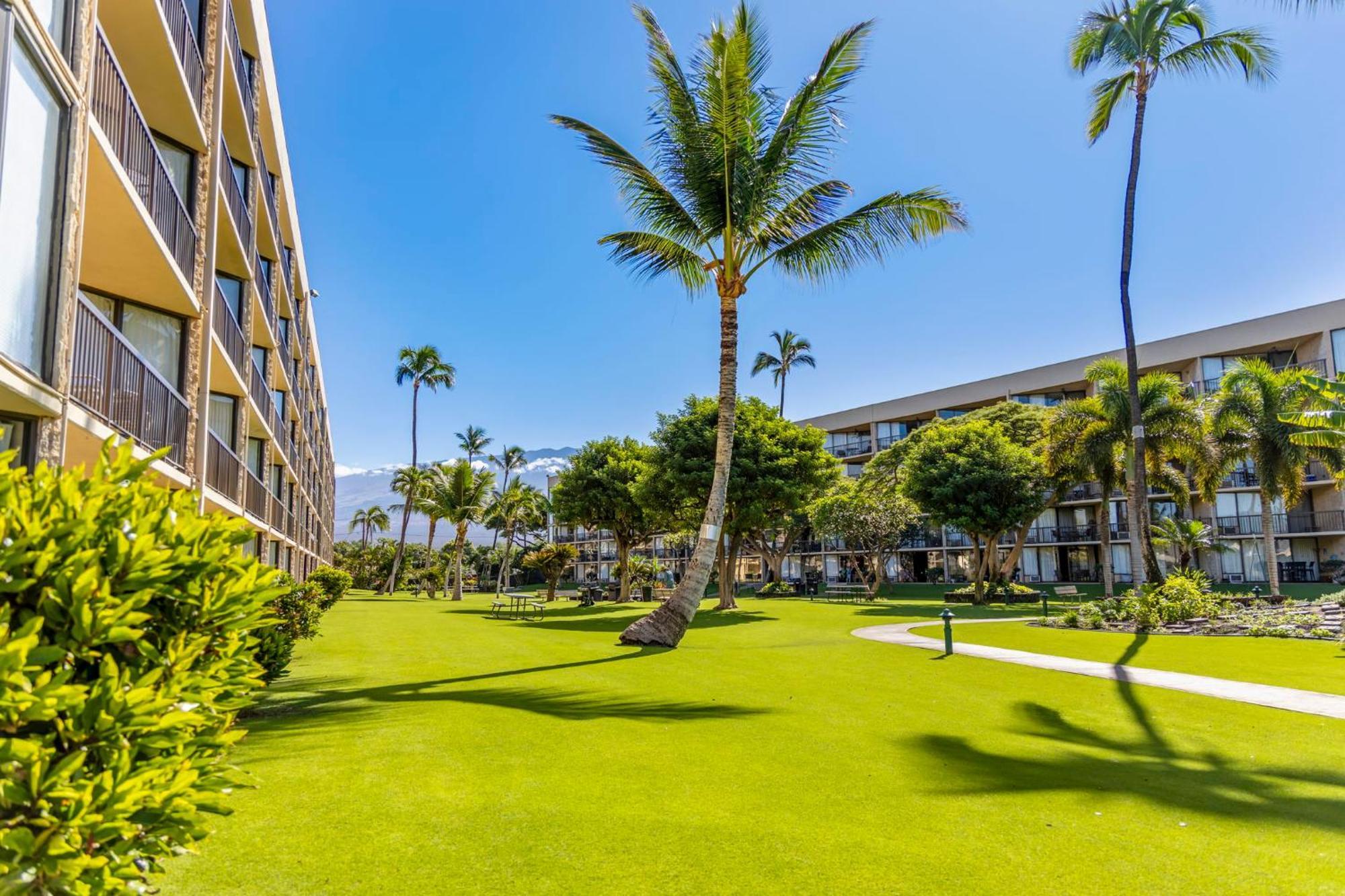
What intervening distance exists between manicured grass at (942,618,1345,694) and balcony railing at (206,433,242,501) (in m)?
16.0

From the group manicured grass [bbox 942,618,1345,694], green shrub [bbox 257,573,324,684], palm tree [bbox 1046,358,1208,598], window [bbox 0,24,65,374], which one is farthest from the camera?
palm tree [bbox 1046,358,1208,598]

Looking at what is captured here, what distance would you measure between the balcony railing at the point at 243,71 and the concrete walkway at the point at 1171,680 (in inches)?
712

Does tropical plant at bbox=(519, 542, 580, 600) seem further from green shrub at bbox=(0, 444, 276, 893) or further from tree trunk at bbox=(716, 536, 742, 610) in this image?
green shrub at bbox=(0, 444, 276, 893)

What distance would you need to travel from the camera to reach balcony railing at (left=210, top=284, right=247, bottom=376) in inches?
563

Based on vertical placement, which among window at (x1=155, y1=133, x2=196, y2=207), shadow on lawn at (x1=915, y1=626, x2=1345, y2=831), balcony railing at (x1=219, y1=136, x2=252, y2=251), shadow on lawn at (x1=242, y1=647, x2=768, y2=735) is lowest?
shadow on lawn at (x1=915, y1=626, x2=1345, y2=831)

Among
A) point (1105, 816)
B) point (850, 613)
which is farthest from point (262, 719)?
point (850, 613)

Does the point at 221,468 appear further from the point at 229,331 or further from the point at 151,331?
the point at 151,331

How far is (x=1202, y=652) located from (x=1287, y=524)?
3230 centimetres

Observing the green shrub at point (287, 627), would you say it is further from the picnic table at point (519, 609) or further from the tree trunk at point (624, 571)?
the tree trunk at point (624, 571)

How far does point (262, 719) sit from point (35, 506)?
6.80 meters

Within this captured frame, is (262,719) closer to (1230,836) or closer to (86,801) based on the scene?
(86,801)

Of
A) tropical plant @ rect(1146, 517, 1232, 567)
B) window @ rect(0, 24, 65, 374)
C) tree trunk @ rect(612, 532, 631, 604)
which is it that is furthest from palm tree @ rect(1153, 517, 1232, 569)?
window @ rect(0, 24, 65, 374)

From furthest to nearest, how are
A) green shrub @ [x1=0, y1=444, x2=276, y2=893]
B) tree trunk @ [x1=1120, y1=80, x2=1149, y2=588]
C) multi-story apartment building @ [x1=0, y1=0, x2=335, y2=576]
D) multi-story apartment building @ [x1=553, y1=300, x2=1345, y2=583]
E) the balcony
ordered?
multi-story apartment building @ [x1=553, y1=300, x2=1345, y2=583]
tree trunk @ [x1=1120, y1=80, x2=1149, y2=588]
the balcony
multi-story apartment building @ [x1=0, y1=0, x2=335, y2=576]
green shrub @ [x1=0, y1=444, x2=276, y2=893]

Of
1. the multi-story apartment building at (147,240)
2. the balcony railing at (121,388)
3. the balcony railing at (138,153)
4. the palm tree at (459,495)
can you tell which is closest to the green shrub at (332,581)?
the multi-story apartment building at (147,240)
